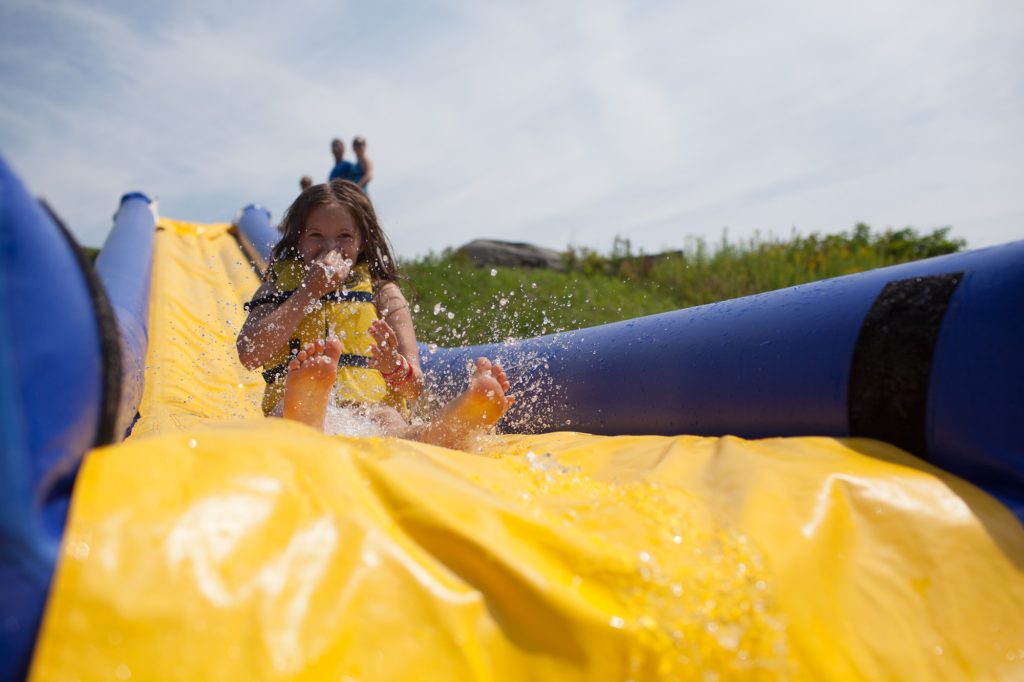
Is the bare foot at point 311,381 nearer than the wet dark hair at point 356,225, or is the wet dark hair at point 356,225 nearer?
the bare foot at point 311,381

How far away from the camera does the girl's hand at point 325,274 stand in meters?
1.71

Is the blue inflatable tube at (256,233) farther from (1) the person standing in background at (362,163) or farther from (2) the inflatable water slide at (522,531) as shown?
(2) the inflatable water slide at (522,531)

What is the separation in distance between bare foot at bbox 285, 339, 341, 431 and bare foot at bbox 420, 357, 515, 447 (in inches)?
9.3

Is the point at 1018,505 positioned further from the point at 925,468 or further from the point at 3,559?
the point at 3,559

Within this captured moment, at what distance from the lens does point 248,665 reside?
0.59 metres

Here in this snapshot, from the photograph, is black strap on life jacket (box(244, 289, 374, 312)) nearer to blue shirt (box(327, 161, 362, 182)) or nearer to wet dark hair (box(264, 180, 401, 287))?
wet dark hair (box(264, 180, 401, 287))

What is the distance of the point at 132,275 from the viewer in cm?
→ 277

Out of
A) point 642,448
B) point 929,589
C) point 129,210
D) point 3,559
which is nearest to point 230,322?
point 129,210

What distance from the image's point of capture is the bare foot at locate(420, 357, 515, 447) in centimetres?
138

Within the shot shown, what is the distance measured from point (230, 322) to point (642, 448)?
7.72ft

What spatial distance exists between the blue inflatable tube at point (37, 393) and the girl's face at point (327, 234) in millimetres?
1071

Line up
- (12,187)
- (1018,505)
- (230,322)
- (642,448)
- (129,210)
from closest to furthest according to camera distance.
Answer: (12,187)
(1018,505)
(642,448)
(230,322)
(129,210)

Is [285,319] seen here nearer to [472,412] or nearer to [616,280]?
[472,412]

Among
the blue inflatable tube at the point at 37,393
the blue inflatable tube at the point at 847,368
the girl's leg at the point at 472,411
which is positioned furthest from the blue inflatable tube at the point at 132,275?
the blue inflatable tube at the point at 847,368
